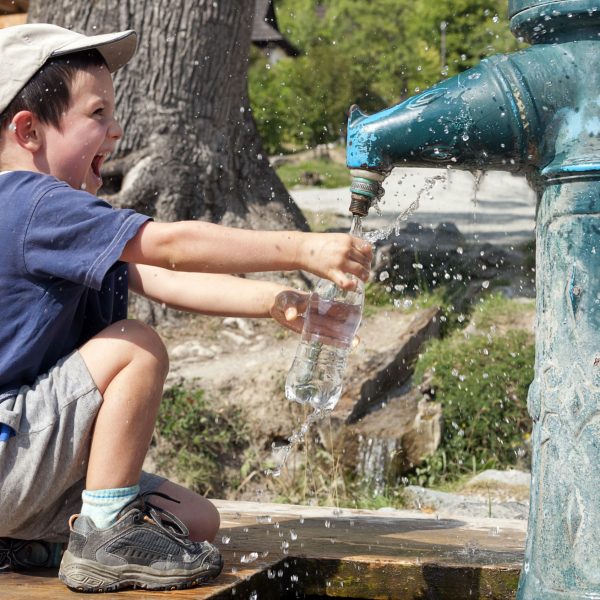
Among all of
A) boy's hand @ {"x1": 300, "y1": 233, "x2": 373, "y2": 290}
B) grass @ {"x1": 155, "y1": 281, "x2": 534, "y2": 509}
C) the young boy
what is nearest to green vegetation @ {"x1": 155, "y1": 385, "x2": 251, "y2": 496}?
grass @ {"x1": 155, "y1": 281, "x2": 534, "y2": 509}

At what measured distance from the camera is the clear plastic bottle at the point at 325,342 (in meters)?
2.36

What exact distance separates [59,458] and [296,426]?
2760mm

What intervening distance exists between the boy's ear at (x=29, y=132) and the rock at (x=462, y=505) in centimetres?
212

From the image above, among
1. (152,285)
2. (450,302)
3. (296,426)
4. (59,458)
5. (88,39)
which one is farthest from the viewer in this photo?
(450,302)

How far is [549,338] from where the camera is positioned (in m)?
1.99

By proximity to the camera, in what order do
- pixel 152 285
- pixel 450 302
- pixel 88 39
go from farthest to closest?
pixel 450 302 → pixel 152 285 → pixel 88 39

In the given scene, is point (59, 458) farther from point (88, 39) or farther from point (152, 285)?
point (88, 39)

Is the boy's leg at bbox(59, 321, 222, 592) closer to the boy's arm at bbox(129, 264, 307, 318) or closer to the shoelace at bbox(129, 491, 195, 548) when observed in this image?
the shoelace at bbox(129, 491, 195, 548)

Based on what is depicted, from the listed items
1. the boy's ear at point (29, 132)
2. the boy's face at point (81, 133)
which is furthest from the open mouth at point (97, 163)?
the boy's ear at point (29, 132)

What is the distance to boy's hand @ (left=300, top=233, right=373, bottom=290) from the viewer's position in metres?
1.95

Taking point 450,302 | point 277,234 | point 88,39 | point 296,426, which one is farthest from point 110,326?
point 450,302

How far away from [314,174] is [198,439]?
11.7 meters

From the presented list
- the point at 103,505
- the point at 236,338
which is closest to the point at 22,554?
the point at 103,505

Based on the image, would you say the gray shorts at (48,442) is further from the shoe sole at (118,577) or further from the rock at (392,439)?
the rock at (392,439)
